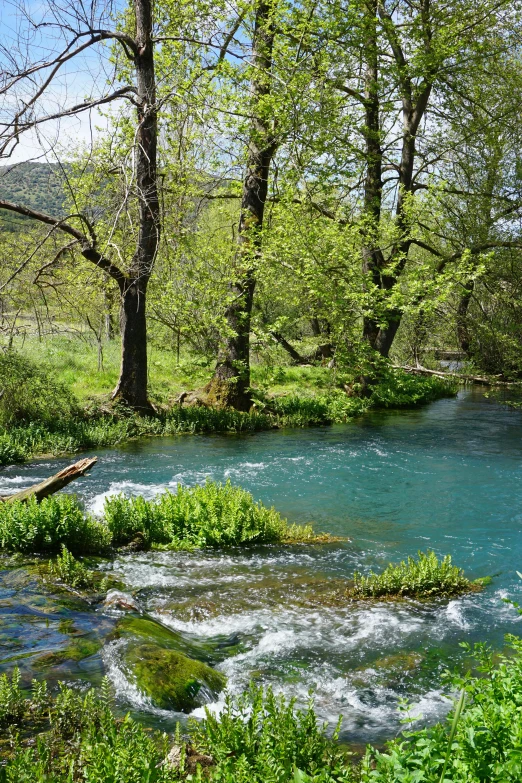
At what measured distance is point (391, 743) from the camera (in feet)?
10.3

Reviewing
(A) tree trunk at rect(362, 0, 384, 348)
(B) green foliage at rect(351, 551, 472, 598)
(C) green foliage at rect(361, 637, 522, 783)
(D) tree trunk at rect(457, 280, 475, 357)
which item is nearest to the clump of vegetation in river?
(C) green foliage at rect(361, 637, 522, 783)

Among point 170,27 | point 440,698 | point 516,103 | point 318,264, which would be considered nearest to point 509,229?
point 516,103

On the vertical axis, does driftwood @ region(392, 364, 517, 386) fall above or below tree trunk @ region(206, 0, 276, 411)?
below

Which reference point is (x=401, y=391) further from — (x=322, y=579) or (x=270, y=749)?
(x=270, y=749)

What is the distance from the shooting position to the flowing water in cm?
531

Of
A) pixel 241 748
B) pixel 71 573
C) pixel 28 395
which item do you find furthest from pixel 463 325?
pixel 241 748

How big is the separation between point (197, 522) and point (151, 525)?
0.63m

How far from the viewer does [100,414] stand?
1591 cm

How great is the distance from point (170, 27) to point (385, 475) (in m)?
12.0

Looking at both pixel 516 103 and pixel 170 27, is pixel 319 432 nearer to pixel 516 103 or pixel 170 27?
pixel 170 27

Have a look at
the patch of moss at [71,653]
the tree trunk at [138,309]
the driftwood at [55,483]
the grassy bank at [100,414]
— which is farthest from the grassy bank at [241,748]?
the tree trunk at [138,309]

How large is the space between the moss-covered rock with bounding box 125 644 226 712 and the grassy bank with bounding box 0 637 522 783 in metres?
0.41

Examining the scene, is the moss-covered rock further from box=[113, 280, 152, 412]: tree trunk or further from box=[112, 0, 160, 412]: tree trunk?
box=[113, 280, 152, 412]: tree trunk

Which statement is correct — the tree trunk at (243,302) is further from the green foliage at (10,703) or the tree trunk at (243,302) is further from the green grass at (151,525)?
the green foliage at (10,703)
